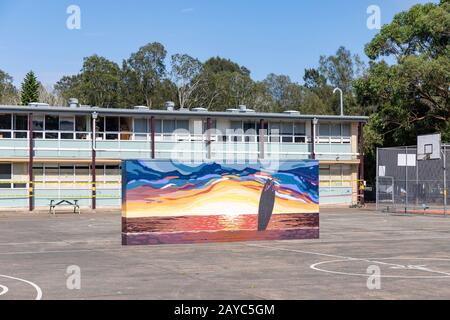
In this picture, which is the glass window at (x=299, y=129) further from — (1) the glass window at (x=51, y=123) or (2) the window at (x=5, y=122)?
(2) the window at (x=5, y=122)

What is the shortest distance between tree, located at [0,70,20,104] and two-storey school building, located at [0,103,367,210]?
138ft

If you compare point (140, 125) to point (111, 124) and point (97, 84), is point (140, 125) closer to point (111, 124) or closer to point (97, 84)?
point (111, 124)

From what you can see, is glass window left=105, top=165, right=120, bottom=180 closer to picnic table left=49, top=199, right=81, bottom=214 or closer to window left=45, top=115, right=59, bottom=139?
picnic table left=49, top=199, right=81, bottom=214

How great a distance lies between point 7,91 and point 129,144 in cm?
5423

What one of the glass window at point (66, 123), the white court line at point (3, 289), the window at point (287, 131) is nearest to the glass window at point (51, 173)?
the glass window at point (66, 123)

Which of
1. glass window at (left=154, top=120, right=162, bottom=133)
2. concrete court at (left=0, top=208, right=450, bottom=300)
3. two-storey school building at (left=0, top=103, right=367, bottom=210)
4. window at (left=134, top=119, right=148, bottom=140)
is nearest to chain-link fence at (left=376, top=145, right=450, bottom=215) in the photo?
two-storey school building at (left=0, top=103, right=367, bottom=210)

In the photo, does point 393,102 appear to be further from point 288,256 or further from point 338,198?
point 288,256

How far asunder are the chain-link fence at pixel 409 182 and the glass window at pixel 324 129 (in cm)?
775

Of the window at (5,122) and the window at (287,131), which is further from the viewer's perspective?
the window at (287,131)

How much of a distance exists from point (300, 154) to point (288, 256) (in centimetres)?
3254

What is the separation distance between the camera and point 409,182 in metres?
42.2

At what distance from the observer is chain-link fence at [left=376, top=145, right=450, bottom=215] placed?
4094 cm

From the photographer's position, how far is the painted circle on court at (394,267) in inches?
564
